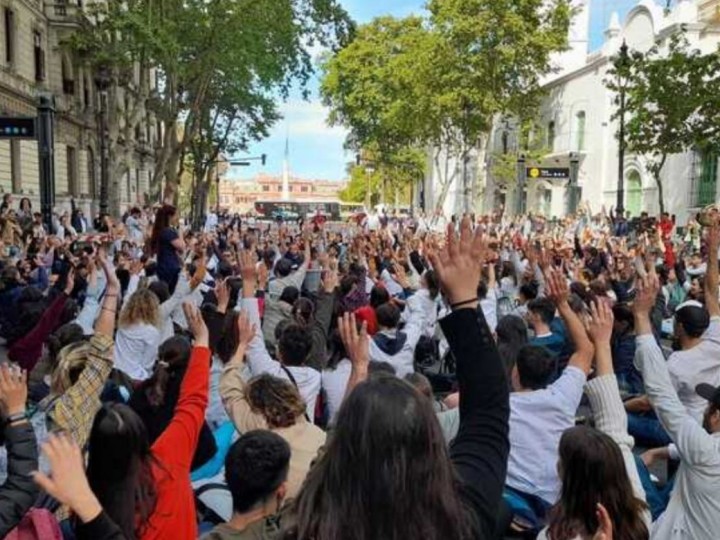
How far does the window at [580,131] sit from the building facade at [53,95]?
919 inches

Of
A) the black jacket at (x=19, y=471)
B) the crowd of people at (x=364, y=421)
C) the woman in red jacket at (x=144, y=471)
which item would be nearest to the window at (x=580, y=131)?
the crowd of people at (x=364, y=421)

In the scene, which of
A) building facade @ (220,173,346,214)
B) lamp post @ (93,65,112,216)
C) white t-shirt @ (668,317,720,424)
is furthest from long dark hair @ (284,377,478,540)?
building facade @ (220,173,346,214)

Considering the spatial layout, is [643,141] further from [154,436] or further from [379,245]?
[154,436]

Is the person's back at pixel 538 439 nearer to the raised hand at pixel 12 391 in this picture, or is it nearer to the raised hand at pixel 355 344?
the raised hand at pixel 355 344

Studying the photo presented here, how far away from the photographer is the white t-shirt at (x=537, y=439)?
3977mm

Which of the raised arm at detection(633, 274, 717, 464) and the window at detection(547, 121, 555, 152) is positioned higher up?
the window at detection(547, 121, 555, 152)

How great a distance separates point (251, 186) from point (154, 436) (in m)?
189

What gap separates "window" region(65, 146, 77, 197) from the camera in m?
36.1

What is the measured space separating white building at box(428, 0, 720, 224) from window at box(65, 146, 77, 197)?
72.8 feet

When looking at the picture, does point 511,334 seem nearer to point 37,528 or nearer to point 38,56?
point 37,528

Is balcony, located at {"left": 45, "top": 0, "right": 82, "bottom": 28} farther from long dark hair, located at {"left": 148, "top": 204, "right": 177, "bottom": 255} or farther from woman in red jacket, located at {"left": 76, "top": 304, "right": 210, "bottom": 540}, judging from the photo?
woman in red jacket, located at {"left": 76, "top": 304, "right": 210, "bottom": 540}

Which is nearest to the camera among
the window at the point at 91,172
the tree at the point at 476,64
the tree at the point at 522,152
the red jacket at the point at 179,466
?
the red jacket at the point at 179,466

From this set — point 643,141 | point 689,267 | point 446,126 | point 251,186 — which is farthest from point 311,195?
point 689,267

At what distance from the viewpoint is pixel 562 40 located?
35.5m
